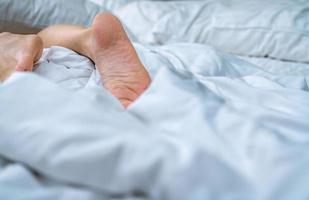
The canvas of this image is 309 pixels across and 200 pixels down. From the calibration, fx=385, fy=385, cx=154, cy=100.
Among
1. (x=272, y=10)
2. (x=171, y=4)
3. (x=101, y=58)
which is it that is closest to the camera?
(x=101, y=58)

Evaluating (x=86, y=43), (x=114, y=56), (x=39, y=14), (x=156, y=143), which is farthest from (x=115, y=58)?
(x=39, y=14)

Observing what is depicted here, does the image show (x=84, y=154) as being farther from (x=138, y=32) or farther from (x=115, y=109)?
(x=138, y=32)

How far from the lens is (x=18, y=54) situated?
2.54 ft

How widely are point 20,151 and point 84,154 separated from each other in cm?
8

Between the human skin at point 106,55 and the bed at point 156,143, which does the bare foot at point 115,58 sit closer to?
the human skin at point 106,55

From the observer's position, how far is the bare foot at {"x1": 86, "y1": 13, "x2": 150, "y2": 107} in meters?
0.65

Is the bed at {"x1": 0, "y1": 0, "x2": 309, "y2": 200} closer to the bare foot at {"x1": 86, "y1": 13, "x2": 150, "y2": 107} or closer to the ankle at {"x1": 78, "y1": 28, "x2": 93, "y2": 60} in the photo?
the bare foot at {"x1": 86, "y1": 13, "x2": 150, "y2": 107}

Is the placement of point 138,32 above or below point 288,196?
below

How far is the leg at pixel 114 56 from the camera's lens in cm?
64

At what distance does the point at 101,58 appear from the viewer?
76 centimetres

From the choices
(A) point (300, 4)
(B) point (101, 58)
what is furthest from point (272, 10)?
(B) point (101, 58)

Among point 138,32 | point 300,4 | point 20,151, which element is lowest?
point 138,32

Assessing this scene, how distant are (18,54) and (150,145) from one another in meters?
0.49

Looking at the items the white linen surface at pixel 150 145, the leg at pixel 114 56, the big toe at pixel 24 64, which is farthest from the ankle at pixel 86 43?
the white linen surface at pixel 150 145
